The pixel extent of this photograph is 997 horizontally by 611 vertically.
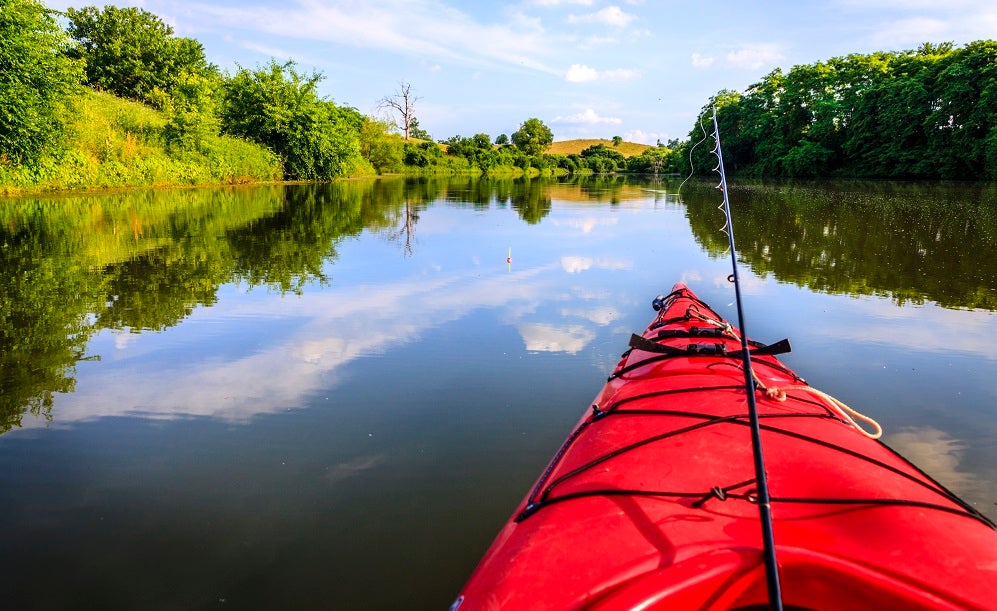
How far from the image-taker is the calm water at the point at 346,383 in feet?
9.57

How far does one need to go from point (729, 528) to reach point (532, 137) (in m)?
98.4

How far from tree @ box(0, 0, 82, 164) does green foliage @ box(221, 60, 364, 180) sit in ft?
46.0

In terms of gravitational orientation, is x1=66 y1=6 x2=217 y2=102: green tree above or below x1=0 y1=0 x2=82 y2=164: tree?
above

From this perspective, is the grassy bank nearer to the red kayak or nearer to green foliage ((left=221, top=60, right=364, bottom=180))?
green foliage ((left=221, top=60, right=364, bottom=180))

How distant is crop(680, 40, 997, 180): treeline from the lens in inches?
1265

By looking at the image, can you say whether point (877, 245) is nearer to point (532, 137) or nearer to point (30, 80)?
point (30, 80)

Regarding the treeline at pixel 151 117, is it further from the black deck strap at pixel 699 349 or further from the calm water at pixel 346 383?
the black deck strap at pixel 699 349

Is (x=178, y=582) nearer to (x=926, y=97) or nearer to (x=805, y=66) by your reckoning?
(x=926, y=97)

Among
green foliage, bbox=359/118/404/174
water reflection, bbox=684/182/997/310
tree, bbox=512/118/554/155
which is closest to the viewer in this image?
water reflection, bbox=684/182/997/310

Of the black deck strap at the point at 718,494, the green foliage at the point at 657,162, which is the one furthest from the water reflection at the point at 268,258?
the green foliage at the point at 657,162

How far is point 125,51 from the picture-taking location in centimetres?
3856

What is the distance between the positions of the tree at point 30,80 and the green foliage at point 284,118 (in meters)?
14.0

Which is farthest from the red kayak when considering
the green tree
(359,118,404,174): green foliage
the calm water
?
(359,118,404,174): green foliage

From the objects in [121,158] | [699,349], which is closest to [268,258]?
[699,349]
